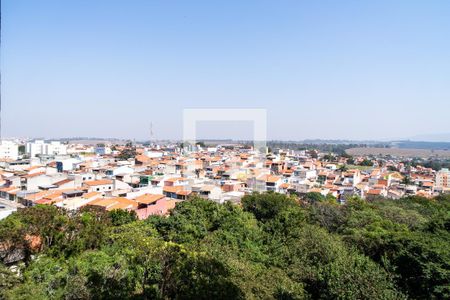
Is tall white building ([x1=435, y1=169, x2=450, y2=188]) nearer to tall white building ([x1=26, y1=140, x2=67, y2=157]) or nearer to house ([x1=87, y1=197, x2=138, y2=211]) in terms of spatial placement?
house ([x1=87, y1=197, x2=138, y2=211])

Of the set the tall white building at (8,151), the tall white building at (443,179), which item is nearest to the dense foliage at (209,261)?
the tall white building at (443,179)

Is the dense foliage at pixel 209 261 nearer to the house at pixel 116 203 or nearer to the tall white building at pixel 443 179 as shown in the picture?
the house at pixel 116 203

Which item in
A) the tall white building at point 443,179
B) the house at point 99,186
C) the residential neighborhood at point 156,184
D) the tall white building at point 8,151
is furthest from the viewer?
the tall white building at point 8,151

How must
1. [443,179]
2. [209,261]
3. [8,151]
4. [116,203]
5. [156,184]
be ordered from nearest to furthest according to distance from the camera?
[209,261] → [116,203] → [156,184] → [443,179] → [8,151]

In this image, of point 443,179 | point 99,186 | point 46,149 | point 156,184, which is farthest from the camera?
point 46,149

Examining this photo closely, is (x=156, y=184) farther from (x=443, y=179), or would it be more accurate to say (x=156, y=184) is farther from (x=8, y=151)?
(x=443, y=179)

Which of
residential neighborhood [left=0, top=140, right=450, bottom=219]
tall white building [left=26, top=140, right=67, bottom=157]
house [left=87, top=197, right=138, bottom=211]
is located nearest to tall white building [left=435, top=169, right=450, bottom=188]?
residential neighborhood [left=0, top=140, right=450, bottom=219]

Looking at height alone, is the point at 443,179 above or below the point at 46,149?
below

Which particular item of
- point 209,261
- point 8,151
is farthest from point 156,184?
point 8,151

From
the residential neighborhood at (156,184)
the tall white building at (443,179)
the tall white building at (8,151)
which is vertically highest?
the tall white building at (8,151)

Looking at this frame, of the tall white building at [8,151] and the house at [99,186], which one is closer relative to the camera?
the house at [99,186]
